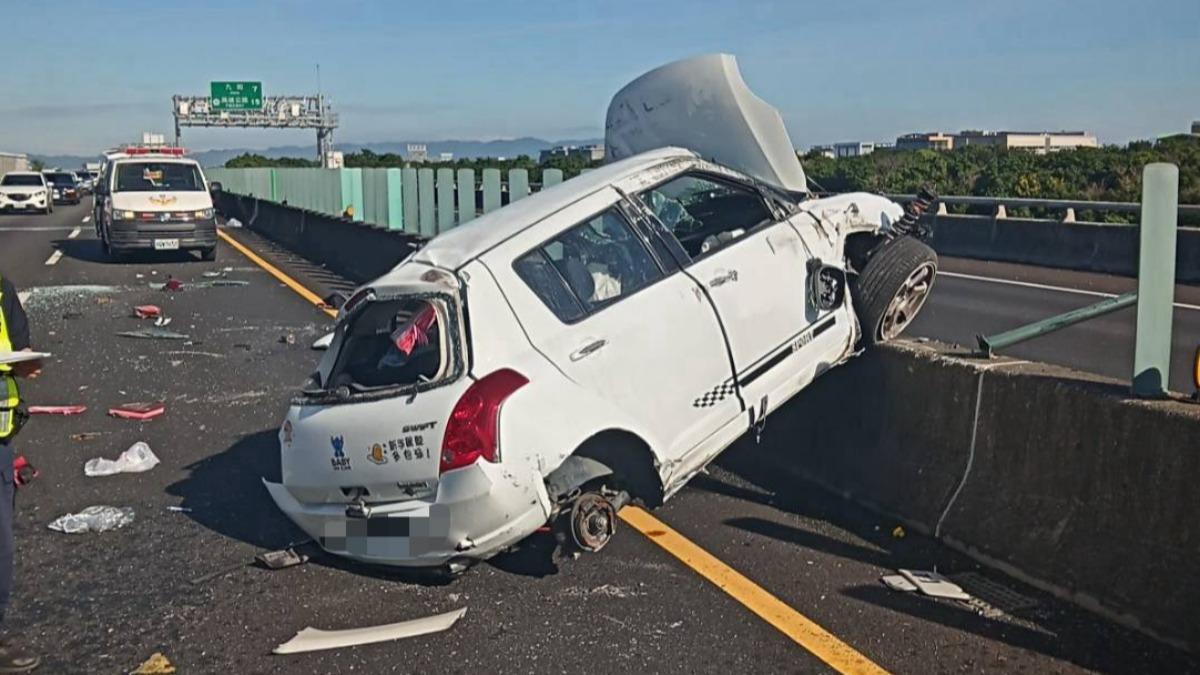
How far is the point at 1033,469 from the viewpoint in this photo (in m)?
5.46

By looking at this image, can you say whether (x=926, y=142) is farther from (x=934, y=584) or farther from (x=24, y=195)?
(x=934, y=584)

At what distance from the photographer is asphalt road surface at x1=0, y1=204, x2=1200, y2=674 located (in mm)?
4895

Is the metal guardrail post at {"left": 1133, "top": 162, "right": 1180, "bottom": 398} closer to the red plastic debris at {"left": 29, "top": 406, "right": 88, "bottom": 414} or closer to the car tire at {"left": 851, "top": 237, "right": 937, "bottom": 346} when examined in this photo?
the car tire at {"left": 851, "top": 237, "right": 937, "bottom": 346}

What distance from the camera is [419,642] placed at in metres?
5.15

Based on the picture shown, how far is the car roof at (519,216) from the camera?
19.2 feet

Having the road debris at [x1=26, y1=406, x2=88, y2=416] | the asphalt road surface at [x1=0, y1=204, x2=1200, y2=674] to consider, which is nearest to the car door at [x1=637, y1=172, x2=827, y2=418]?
the asphalt road surface at [x1=0, y1=204, x2=1200, y2=674]

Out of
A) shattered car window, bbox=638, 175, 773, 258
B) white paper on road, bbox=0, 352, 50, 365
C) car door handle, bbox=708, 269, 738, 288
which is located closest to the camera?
white paper on road, bbox=0, 352, 50, 365

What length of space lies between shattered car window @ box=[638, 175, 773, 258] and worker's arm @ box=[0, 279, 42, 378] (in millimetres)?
A: 2872

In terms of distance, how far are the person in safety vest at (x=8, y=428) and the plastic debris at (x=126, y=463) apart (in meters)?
2.75

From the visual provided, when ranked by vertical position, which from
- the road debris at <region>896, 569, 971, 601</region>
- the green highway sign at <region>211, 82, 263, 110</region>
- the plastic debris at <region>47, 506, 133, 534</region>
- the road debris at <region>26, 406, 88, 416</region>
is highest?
the green highway sign at <region>211, 82, 263, 110</region>

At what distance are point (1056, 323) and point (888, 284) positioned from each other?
106cm

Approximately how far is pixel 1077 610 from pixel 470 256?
2913 mm

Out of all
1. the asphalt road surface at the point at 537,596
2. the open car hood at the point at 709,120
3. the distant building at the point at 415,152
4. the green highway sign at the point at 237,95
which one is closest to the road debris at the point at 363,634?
the asphalt road surface at the point at 537,596

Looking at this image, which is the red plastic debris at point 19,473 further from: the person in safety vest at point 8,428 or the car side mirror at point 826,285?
the car side mirror at point 826,285
